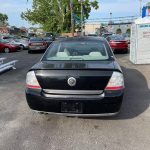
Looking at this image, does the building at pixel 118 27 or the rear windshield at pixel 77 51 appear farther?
the building at pixel 118 27

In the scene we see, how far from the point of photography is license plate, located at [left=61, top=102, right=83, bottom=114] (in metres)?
5.14

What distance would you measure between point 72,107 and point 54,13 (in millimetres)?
53383

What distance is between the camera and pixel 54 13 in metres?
57.1

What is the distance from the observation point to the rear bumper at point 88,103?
16.8ft

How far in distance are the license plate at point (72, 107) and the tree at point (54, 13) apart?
166 ft

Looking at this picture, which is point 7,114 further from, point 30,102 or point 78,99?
point 78,99

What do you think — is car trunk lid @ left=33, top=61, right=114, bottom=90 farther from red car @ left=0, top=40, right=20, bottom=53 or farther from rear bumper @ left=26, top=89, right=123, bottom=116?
red car @ left=0, top=40, right=20, bottom=53

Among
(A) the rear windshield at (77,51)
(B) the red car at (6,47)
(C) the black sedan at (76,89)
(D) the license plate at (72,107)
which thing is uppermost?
(A) the rear windshield at (77,51)

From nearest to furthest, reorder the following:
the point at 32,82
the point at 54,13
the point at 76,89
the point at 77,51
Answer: the point at 76,89, the point at 32,82, the point at 77,51, the point at 54,13

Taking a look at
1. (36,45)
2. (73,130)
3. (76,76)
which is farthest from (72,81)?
(36,45)

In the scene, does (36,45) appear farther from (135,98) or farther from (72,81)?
(72,81)

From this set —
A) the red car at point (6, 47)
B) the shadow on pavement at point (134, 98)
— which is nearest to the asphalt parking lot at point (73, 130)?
the shadow on pavement at point (134, 98)

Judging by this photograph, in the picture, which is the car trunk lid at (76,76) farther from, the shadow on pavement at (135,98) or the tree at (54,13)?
the tree at (54,13)

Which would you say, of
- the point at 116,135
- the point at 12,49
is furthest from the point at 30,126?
the point at 12,49
